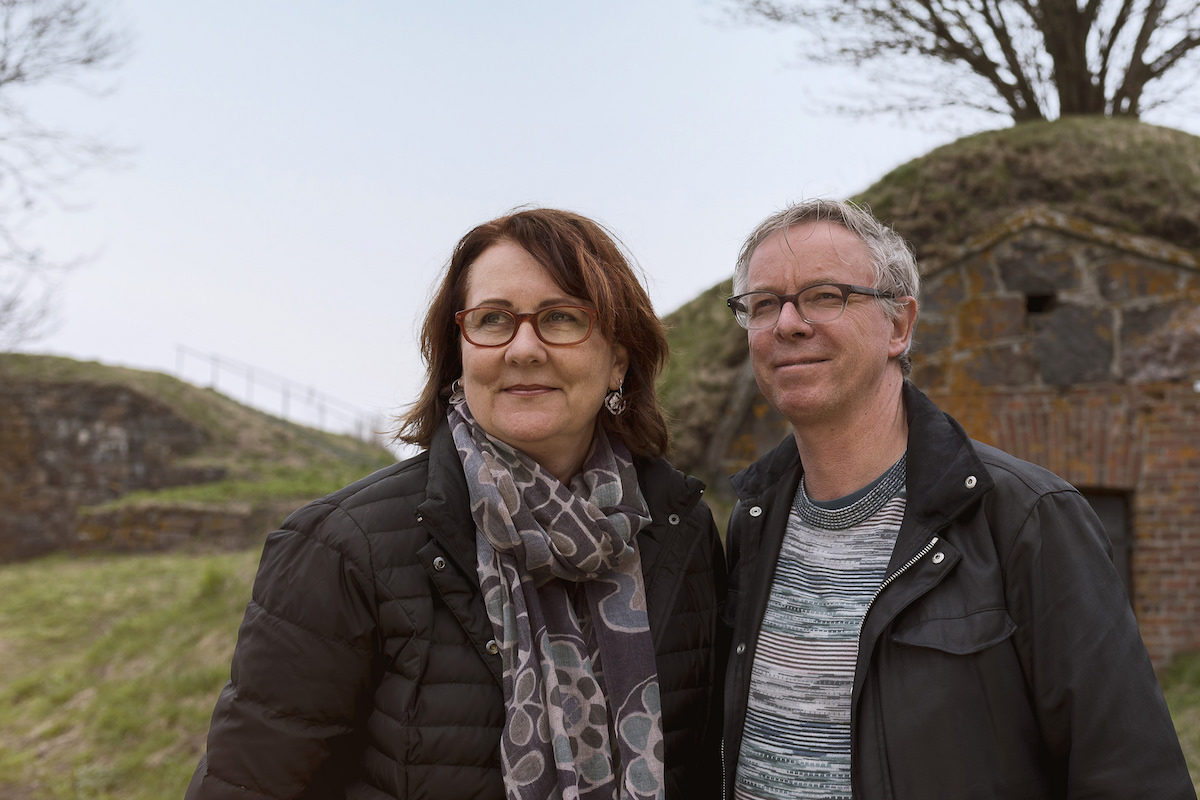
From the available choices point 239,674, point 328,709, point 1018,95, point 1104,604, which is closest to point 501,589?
point 328,709

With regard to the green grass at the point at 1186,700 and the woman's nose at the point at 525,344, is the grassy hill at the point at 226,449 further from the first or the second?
the woman's nose at the point at 525,344

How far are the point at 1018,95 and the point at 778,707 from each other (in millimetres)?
10052

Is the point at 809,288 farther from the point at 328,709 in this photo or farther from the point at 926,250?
the point at 926,250

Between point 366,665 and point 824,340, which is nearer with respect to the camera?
point 366,665

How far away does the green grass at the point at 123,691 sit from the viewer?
618 centimetres

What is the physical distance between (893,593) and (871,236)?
92 centimetres

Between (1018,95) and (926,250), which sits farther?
(1018,95)

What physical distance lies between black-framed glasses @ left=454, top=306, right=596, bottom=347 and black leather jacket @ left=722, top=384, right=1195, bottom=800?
901 mm

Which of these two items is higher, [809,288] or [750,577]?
[809,288]

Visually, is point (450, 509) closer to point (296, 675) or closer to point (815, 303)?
point (296, 675)

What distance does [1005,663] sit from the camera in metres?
1.89

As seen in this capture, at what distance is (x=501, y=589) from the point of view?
206cm

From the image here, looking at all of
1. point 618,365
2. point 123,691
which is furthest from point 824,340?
point 123,691

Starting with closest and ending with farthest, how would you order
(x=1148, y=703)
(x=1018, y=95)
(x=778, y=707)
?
(x=1148, y=703), (x=778, y=707), (x=1018, y=95)
